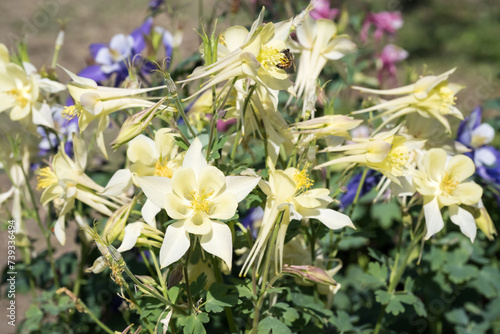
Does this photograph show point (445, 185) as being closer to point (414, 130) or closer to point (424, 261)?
point (414, 130)

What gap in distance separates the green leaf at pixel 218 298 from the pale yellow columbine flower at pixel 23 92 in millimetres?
588

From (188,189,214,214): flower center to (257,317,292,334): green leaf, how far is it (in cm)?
30

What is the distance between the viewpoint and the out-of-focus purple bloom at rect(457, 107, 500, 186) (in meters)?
1.60

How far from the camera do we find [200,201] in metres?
0.96

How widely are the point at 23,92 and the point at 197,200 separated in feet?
2.13

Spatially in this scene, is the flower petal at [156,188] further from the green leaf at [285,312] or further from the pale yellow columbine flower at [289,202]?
the green leaf at [285,312]

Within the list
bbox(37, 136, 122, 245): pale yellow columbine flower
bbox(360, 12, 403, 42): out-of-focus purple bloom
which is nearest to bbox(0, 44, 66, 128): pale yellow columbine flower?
bbox(37, 136, 122, 245): pale yellow columbine flower

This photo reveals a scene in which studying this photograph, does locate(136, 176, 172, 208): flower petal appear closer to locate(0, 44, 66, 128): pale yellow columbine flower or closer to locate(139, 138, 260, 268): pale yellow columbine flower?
locate(139, 138, 260, 268): pale yellow columbine flower

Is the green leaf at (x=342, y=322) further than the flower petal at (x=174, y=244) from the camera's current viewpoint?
Yes

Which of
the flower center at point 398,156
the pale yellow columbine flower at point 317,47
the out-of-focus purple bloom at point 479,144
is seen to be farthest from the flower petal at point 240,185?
the out-of-focus purple bloom at point 479,144

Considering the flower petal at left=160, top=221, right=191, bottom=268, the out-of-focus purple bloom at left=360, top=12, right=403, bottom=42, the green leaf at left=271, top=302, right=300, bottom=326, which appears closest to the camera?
the flower petal at left=160, top=221, right=191, bottom=268

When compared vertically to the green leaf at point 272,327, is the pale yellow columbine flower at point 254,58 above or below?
above

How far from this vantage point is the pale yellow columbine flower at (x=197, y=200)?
36.7 inches

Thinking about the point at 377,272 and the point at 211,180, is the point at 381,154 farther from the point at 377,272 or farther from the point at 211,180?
the point at 377,272
